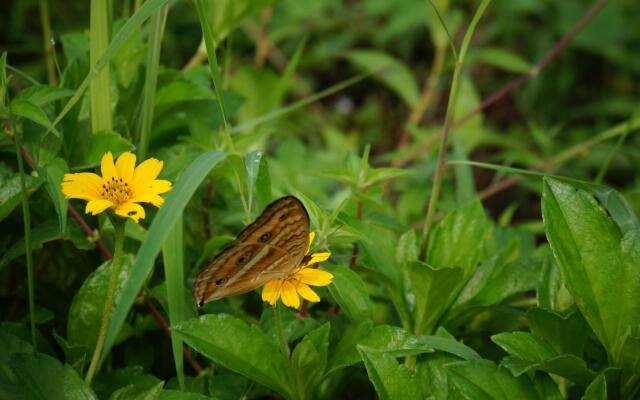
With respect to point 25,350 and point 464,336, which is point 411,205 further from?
point 25,350

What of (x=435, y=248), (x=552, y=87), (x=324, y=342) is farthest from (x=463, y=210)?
(x=552, y=87)

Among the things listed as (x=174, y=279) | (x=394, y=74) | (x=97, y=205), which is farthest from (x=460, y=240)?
(x=394, y=74)

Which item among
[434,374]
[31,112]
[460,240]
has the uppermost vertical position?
[31,112]

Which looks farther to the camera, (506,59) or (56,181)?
(506,59)

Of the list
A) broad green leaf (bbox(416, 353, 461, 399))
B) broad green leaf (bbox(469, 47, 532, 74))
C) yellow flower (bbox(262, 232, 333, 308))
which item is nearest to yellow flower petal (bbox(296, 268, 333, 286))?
yellow flower (bbox(262, 232, 333, 308))

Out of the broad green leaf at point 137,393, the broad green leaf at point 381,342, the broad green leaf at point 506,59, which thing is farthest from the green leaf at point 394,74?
the broad green leaf at point 137,393

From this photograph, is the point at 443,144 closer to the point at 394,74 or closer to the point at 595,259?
the point at 595,259
